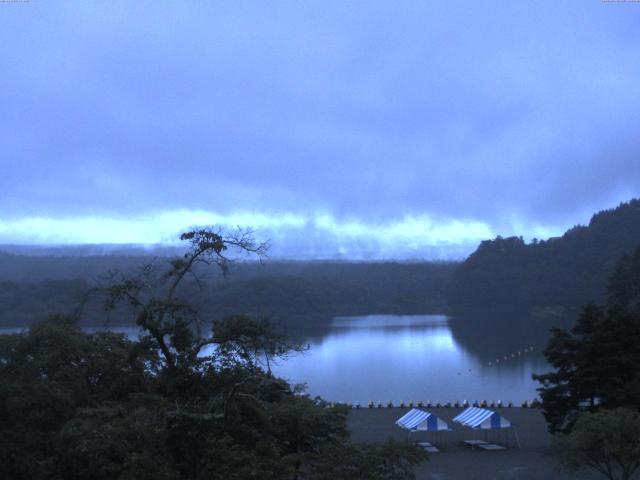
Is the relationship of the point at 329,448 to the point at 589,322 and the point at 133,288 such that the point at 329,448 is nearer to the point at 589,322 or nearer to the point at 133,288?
the point at 133,288

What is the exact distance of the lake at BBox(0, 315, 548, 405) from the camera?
27.7 metres

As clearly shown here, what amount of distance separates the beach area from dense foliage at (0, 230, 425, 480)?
151 inches

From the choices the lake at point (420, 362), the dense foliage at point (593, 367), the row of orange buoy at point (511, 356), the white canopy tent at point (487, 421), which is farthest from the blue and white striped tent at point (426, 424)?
the row of orange buoy at point (511, 356)

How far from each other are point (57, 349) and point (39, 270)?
3507 inches

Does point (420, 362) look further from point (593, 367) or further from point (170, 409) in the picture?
point (170, 409)

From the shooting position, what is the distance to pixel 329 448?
7352mm

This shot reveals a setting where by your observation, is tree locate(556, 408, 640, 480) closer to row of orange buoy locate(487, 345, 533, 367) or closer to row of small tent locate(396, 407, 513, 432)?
row of small tent locate(396, 407, 513, 432)

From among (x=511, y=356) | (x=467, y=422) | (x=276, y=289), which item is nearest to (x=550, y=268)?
(x=276, y=289)

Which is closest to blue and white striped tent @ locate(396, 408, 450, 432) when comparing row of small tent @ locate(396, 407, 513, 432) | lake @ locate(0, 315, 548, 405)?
row of small tent @ locate(396, 407, 513, 432)

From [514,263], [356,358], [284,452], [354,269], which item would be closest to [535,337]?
[356,358]

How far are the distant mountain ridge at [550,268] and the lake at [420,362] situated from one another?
1303 cm

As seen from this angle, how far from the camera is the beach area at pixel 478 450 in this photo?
43.9 ft

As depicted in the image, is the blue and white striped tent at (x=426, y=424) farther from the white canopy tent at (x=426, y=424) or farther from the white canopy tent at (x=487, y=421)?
the white canopy tent at (x=487, y=421)

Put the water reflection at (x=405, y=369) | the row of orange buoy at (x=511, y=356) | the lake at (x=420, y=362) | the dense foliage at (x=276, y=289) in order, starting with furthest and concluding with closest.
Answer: the dense foliage at (x=276, y=289) → the row of orange buoy at (x=511, y=356) → the lake at (x=420, y=362) → the water reflection at (x=405, y=369)
